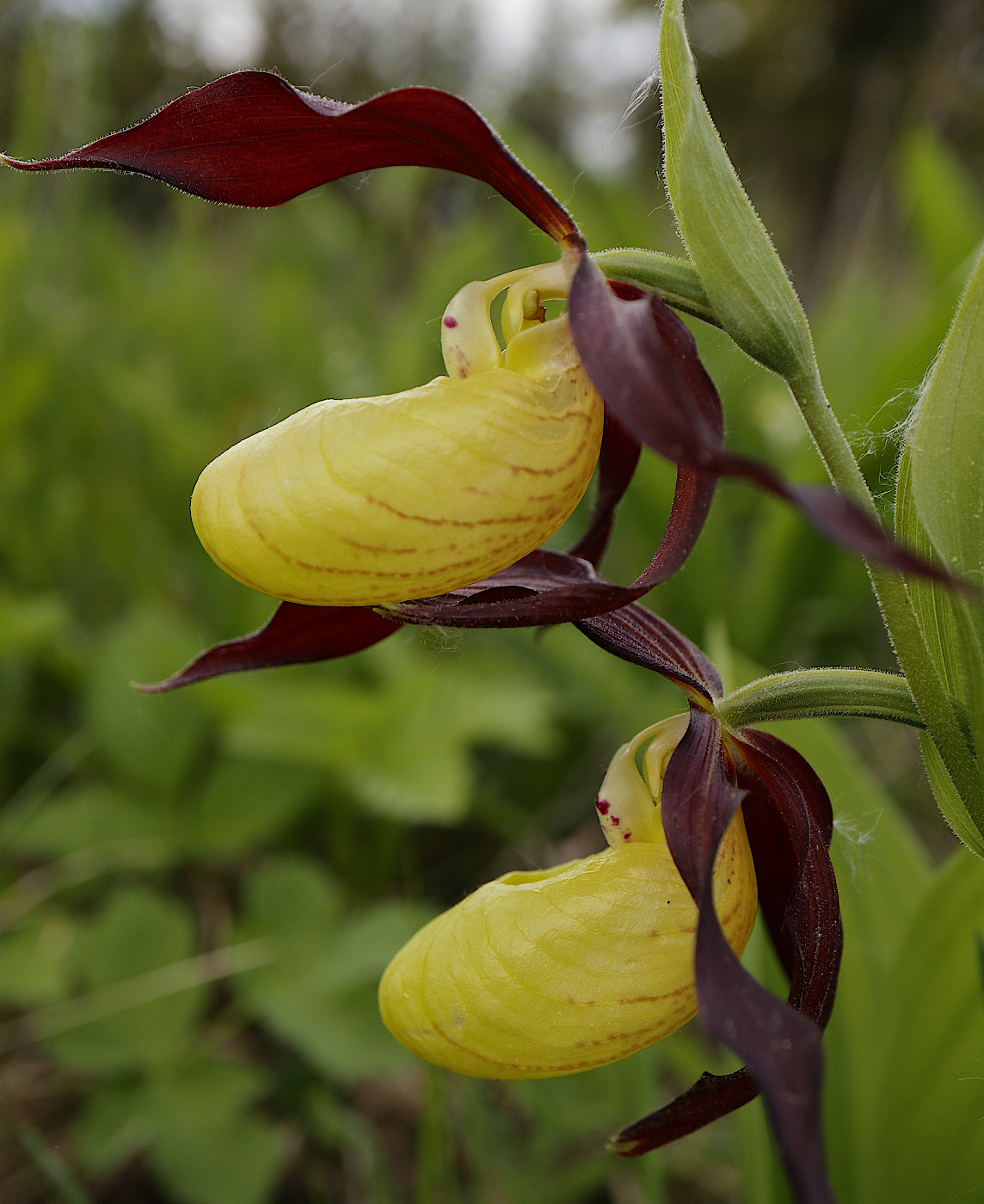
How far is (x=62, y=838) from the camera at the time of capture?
127 centimetres

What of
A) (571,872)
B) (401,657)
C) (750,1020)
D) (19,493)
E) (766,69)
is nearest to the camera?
(750,1020)

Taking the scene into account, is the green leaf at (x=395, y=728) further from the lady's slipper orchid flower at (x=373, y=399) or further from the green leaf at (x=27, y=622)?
the lady's slipper orchid flower at (x=373, y=399)

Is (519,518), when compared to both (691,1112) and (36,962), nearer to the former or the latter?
(691,1112)

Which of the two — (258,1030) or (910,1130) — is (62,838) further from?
(910,1130)

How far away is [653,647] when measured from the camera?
68 centimetres

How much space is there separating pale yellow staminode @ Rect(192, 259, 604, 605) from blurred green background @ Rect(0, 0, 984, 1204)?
0.22 metres

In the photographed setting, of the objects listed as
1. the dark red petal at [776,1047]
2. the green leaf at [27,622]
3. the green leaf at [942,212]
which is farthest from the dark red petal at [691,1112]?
the green leaf at [942,212]

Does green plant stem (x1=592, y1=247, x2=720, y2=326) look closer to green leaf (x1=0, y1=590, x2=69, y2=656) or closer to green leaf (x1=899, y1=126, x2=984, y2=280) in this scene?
green leaf (x1=0, y1=590, x2=69, y2=656)

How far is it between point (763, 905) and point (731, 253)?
482 mm

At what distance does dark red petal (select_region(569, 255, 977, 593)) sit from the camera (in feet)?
1.27

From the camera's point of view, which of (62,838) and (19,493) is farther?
(19,493)

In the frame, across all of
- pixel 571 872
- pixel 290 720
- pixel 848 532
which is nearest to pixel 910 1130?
pixel 571 872

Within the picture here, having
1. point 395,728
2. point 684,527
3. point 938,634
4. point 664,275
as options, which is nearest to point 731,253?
point 664,275

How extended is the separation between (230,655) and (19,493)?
119 centimetres
